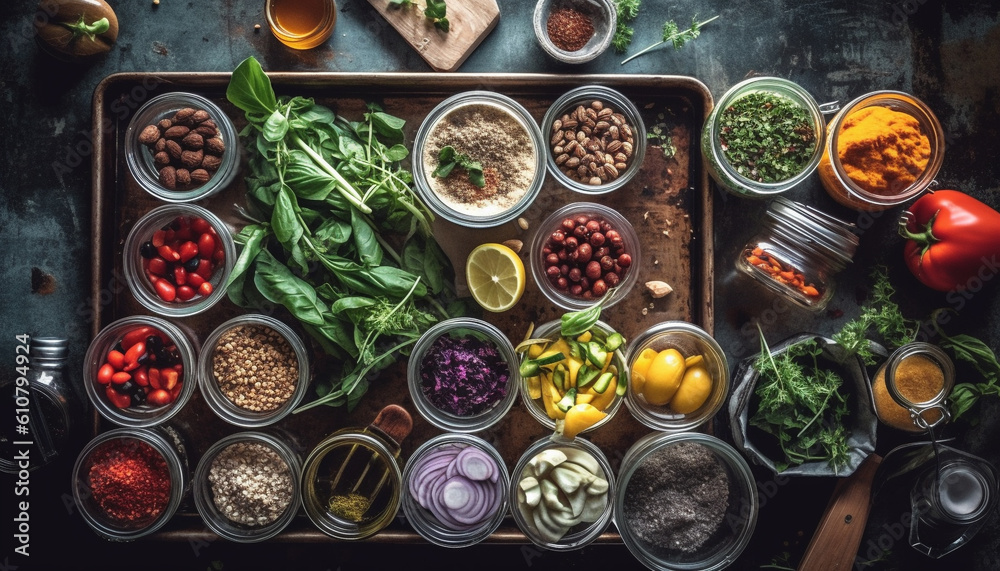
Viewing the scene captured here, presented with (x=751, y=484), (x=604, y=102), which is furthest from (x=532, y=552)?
(x=604, y=102)

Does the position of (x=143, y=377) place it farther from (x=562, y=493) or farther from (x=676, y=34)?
(x=676, y=34)

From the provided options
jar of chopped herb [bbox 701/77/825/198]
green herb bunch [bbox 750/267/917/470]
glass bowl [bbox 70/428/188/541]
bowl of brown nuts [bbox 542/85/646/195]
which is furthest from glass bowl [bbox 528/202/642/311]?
glass bowl [bbox 70/428/188/541]

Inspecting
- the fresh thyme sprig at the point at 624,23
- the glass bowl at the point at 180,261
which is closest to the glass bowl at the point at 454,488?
the glass bowl at the point at 180,261

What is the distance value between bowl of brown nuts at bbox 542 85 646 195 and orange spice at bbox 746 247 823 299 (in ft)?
1.40

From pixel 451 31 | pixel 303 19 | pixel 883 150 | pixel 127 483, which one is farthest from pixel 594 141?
pixel 127 483

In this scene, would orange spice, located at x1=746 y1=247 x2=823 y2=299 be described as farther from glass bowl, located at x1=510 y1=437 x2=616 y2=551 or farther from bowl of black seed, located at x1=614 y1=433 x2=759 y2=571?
glass bowl, located at x1=510 y1=437 x2=616 y2=551

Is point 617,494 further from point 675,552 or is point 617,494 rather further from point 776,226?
point 776,226

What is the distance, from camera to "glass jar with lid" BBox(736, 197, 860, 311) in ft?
5.79

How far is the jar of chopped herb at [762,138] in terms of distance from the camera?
67.3 inches

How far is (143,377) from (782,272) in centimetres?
178

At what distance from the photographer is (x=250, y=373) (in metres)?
1.71

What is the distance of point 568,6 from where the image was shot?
184 cm

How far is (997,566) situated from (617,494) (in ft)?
4.19

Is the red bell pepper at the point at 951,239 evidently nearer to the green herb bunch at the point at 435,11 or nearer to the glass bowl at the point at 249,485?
the green herb bunch at the point at 435,11
